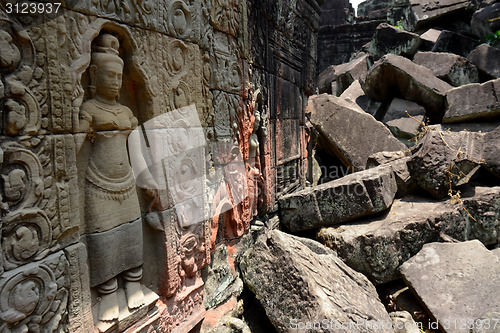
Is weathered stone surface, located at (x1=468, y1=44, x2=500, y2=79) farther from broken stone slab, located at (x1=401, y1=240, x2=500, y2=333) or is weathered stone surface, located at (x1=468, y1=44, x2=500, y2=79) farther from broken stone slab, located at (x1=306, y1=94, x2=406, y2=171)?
broken stone slab, located at (x1=401, y1=240, x2=500, y2=333)

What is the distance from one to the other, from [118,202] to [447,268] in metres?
2.85

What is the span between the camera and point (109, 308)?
1.86 meters

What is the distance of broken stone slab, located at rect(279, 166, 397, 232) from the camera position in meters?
3.58

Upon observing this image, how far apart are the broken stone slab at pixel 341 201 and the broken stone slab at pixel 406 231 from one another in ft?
0.46

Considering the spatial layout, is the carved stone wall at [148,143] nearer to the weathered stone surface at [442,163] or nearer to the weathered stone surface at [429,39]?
the weathered stone surface at [442,163]

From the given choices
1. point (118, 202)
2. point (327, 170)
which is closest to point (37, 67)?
point (118, 202)

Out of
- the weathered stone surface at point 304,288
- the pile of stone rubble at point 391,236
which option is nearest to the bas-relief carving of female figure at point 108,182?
the weathered stone surface at point 304,288

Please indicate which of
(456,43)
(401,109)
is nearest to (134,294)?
(401,109)

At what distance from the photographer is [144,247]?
222 cm

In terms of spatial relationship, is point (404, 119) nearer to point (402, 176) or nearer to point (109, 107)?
point (402, 176)

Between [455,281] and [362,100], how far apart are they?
565 cm

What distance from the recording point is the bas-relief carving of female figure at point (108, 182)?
179 cm

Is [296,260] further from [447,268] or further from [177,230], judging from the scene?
[447,268]

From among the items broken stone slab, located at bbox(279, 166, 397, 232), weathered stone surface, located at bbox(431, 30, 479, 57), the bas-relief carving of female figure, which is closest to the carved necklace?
the bas-relief carving of female figure
